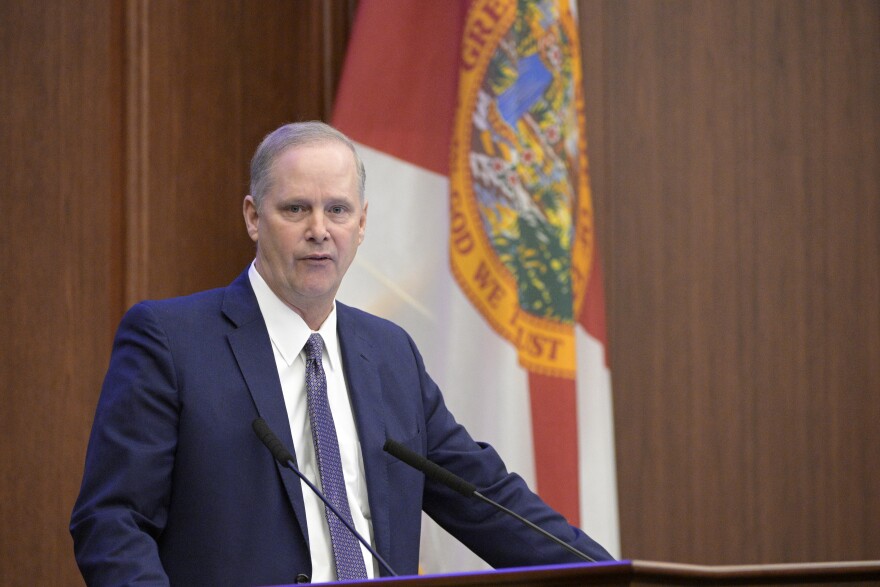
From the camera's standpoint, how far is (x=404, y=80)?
3.27 meters

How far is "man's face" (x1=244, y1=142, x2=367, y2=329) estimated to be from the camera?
7.58ft

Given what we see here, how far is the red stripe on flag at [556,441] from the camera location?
311cm

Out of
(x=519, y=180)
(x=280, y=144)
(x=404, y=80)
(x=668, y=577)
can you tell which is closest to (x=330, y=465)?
(x=280, y=144)

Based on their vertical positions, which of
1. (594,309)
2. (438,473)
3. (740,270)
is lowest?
(438,473)

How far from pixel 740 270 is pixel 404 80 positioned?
1.26 meters

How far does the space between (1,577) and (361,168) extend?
50.9 inches

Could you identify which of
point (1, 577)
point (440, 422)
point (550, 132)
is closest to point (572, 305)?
point (550, 132)

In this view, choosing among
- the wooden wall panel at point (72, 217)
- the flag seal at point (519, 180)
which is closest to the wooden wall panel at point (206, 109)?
the wooden wall panel at point (72, 217)

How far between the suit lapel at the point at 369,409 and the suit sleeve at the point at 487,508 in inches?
6.5

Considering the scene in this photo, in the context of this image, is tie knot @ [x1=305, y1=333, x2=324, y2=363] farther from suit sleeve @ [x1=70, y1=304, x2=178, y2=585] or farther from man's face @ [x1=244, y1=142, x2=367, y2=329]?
suit sleeve @ [x1=70, y1=304, x2=178, y2=585]

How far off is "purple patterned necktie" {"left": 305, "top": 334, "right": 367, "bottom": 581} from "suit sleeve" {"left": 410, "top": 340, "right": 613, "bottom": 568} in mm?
290

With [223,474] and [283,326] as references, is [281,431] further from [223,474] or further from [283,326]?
[283,326]

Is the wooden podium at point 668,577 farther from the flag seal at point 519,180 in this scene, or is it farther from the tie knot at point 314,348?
the flag seal at point 519,180

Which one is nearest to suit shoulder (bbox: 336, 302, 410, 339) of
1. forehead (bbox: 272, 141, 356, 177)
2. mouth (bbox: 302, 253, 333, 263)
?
mouth (bbox: 302, 253, 333, 263)
